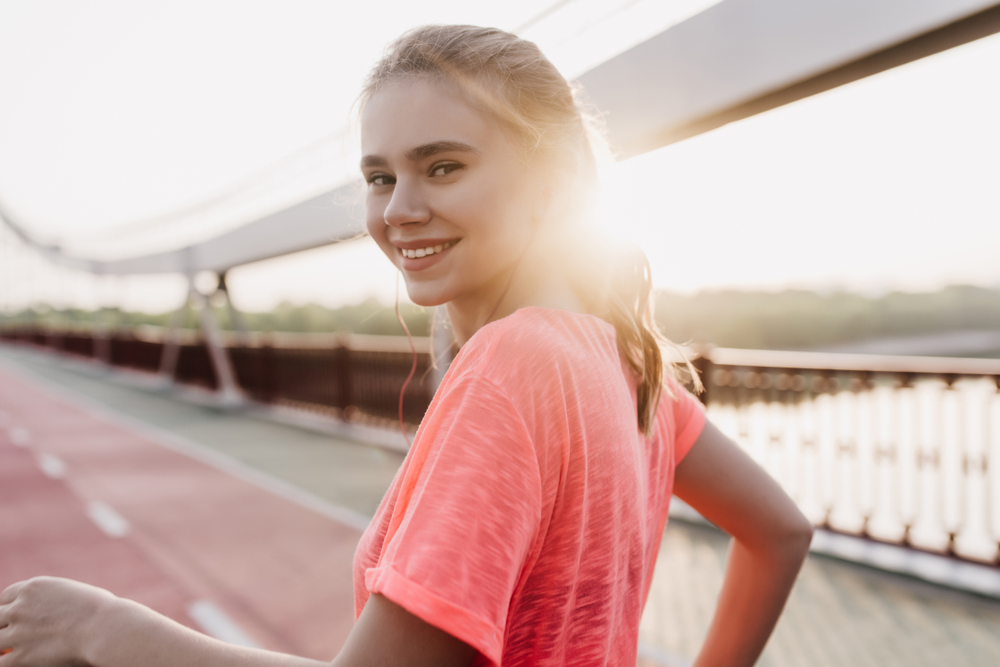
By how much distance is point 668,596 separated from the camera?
4.02 m

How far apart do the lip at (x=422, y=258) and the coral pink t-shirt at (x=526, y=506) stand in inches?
8.2

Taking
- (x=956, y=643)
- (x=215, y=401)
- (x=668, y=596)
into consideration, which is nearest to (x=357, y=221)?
(x=668, y=596)

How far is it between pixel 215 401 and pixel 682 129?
43.4 ft

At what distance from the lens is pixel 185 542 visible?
17.3 ft

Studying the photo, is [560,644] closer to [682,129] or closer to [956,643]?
[682,129]

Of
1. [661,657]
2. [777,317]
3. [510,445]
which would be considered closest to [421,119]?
[510,445]

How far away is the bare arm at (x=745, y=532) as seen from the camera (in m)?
1.12

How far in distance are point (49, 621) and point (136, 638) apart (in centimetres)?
14

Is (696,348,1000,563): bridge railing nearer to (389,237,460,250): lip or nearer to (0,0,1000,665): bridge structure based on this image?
(0,0,1000,665): bridge structure

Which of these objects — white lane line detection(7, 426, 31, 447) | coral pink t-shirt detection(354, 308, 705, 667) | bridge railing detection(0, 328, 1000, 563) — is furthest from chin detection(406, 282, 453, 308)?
white lane line detection(7, 426, 31, 447)

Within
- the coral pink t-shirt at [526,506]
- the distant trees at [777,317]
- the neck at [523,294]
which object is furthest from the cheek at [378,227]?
the distant trees at [777,317]

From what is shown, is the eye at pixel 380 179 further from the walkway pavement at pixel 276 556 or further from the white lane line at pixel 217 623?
the white lane line at pixel 217 623

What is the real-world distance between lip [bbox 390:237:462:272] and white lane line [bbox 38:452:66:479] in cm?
846

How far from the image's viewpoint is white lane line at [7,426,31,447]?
9.42m
